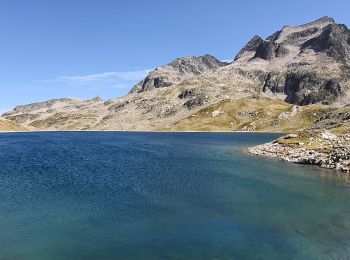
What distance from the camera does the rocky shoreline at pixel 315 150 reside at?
93062 millimetres

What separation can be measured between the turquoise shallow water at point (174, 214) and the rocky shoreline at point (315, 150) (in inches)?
305

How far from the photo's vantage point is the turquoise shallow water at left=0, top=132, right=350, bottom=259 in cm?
3841

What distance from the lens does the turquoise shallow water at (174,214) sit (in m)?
38.4

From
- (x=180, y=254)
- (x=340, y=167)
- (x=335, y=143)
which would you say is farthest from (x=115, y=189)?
(x=335, y=143)

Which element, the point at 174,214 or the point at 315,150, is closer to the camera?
the point at 174,214

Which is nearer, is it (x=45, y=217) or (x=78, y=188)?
(x=45, y=217)

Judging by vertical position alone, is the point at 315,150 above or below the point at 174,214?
above

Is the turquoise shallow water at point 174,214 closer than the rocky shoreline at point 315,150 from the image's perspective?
Yes

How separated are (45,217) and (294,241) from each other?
30633 mm

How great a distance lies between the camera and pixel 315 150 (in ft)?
353

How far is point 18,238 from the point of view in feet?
137

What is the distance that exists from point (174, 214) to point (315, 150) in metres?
69.3

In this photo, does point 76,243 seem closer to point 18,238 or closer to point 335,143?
point 18,238

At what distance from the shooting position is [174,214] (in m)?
50.7
